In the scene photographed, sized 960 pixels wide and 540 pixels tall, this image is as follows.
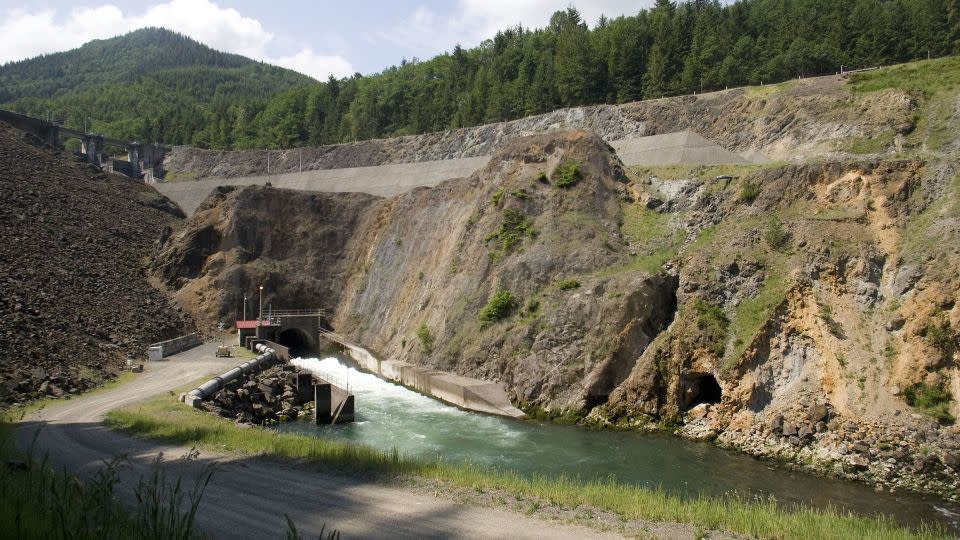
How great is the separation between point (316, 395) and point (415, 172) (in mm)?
47947

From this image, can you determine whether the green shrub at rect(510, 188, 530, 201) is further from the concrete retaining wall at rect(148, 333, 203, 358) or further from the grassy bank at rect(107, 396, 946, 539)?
the grassy bank at rect(107, 396, 946, 539)

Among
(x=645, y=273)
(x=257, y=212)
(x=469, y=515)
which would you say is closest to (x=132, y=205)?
(x=257, y=212)

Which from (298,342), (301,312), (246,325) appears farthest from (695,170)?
(301,312)

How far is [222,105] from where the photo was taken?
142625 millimetres

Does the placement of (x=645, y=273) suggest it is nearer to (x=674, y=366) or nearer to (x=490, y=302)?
(x=674, y=366)

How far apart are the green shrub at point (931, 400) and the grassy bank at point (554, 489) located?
690 cm

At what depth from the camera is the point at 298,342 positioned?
6150 cm

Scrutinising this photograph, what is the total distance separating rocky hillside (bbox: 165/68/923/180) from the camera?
44406 mm

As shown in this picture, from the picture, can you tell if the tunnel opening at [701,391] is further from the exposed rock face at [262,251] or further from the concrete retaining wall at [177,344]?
the exposed rock face at [262,251]

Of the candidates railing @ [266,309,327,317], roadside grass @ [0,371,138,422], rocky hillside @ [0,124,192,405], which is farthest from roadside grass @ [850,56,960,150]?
railing @ [266,309,327,317]

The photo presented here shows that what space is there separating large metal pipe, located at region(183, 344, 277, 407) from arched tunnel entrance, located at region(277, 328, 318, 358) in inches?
465

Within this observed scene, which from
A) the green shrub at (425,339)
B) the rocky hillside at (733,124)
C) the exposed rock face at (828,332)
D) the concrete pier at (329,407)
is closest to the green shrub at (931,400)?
the exposed rock face at (828,332)

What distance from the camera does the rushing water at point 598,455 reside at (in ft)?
64.1

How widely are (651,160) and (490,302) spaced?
21.6 metres
